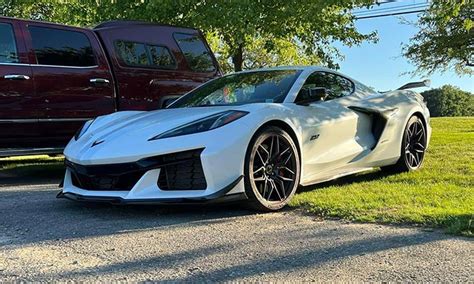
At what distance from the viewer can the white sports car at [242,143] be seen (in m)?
4.31

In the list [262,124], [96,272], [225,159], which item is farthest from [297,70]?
[96,272]

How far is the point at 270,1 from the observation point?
11211mm

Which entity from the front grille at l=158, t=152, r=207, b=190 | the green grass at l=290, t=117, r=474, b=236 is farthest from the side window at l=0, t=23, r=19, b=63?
the green grass at l=290, t=117, r=474, b=236

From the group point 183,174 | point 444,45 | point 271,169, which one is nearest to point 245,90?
point 271,169

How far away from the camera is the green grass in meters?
4.16

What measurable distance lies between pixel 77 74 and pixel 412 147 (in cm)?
426

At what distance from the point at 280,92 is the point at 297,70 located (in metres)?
0.51

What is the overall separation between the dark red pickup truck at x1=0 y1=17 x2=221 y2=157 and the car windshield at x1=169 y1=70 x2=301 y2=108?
1540mm

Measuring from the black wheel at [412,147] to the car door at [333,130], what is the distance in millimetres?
694

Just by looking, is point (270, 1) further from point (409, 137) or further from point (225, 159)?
point (225, 159)

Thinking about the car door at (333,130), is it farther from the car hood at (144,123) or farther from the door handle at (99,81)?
the door handle at (99,81)

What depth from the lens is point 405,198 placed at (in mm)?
4918

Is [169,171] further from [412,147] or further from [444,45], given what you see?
[444,45]

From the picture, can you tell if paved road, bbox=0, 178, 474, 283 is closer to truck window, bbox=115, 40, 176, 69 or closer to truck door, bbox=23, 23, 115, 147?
truck door, bbox=23, 23, 115, 147
